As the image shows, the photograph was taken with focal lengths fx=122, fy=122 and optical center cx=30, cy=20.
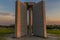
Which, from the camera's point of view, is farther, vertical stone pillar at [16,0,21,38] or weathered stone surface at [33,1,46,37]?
weathered stone surface at [33,1,46,37]

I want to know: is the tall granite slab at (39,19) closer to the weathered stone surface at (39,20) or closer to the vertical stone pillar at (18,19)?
the weathered stone surface at (39,20)

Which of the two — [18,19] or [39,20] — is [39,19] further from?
[18,19]

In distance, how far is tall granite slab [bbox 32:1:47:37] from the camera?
44.2 ft

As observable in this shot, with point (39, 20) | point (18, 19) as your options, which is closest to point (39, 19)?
point (39, 20)

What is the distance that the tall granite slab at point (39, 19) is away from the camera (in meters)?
13.5

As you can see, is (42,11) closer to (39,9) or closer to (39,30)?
(39,9)

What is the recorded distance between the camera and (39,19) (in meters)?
14.4

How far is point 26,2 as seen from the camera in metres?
15.8

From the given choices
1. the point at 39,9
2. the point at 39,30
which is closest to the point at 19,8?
the point at 39,9

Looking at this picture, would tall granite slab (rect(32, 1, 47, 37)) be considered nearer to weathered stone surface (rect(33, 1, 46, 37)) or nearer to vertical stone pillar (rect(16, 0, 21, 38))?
weathered stone surface (rect(33, 1, 46, 37))

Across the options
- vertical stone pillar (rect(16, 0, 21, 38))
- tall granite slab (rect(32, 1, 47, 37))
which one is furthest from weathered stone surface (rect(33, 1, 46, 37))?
vertical stone pillar (rect(16, 0, 21, 38))

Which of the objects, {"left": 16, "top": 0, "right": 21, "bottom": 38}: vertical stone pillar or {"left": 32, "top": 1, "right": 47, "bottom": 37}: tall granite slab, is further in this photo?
{"left": 32, "top": 1, "right": 47, "bottom": 37}: tall granite slab

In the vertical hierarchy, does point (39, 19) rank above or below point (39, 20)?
above

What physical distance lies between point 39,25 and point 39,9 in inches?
74.5
